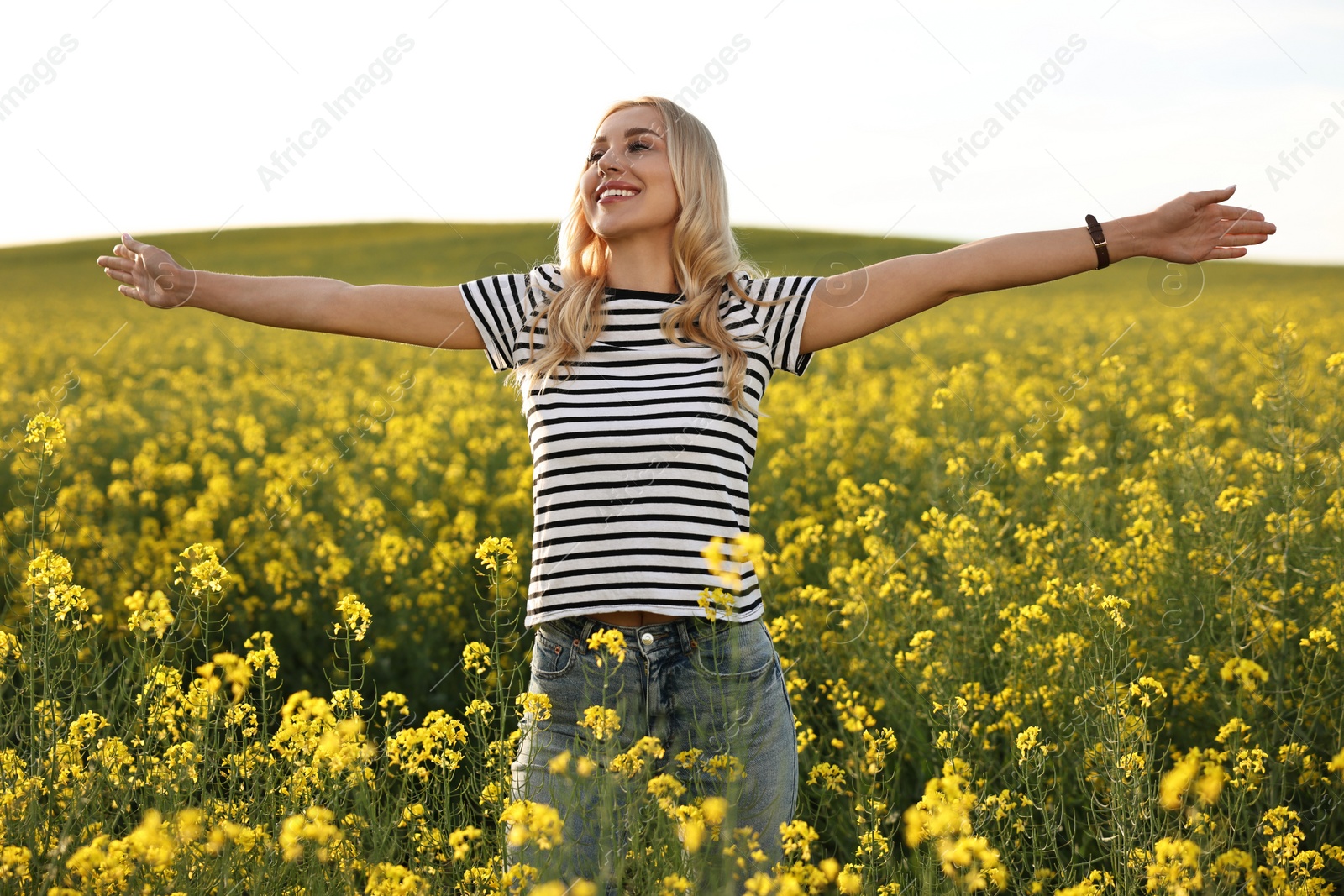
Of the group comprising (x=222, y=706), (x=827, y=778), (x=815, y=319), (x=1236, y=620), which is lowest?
(x=827, y=778)

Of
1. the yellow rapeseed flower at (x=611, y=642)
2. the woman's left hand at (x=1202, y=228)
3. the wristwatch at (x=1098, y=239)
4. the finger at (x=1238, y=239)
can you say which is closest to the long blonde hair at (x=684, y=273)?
the yellow rapeseed flower at (x=611, y=642)

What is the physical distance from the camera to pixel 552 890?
1.50 m

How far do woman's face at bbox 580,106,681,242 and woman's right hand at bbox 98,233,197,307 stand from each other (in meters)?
0.94

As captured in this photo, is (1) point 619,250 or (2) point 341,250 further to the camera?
(2) point 341,250

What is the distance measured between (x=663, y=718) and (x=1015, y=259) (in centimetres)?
125

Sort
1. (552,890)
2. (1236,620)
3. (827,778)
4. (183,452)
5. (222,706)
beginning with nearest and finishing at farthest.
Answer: (552,890), (222,706), (827,778), (1236,620), (183,452)

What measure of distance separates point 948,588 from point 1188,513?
1136 millimetres

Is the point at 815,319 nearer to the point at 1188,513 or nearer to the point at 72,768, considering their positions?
the point at 72,768

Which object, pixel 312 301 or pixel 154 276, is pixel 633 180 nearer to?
pixel 312 301

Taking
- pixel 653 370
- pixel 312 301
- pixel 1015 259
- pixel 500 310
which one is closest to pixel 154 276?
pixel 312 301

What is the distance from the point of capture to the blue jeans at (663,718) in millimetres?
2154

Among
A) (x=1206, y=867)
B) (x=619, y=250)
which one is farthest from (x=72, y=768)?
(x=1206, y=867)

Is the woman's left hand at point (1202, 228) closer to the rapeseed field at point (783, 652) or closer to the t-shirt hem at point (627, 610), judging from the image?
the rapeseed field at point (783, 652)

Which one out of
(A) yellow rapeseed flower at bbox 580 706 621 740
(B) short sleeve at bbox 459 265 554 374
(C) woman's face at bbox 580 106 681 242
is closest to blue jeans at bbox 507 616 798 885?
(A) yellow rapeseed flower at bbox 580 706 621 740
